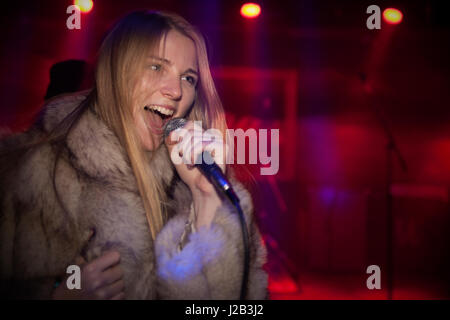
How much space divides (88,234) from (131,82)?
1.92ft

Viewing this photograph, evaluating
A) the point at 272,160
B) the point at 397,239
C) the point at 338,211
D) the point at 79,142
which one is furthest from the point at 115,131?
the point at 397,239

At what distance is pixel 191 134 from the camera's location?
35.5 inches

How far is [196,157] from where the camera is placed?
2.84 ft

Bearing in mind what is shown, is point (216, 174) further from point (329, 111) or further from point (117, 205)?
point (329, 111)

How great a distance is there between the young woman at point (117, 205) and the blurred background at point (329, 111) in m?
1.81

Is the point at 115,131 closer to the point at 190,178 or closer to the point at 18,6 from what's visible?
the point at 190,178

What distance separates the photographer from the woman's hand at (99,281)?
0.93 metres

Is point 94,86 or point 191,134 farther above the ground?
point 94,86

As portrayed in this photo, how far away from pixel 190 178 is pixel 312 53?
3.20m

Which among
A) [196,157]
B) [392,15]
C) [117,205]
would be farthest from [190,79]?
[392,15]

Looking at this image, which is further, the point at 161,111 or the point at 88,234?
the point at 161,111

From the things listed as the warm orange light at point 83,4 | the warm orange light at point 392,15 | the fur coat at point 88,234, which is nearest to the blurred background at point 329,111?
the warm orange light at point 392,15

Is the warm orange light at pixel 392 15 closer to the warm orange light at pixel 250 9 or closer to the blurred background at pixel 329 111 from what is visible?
the blurred background at pixel 329 111

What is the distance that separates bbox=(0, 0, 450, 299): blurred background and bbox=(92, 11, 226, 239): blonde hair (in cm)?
169
